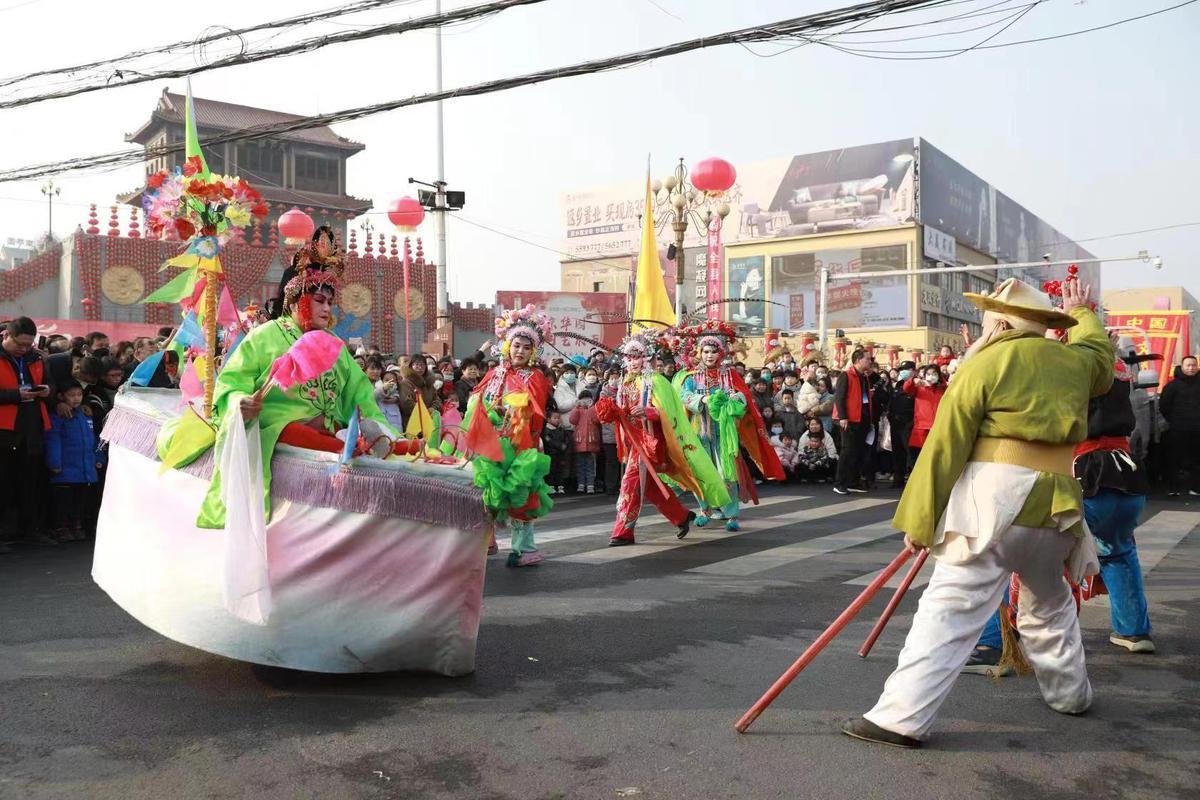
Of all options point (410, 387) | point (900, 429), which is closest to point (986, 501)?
point (410, 387)

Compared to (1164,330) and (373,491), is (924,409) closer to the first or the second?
(1164,330)

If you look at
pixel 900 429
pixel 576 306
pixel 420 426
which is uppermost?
pixel 576 306

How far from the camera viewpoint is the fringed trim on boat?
13.0 feet

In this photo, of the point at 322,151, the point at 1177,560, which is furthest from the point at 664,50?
the point at 322,151

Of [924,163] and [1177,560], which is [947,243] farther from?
[1177,560]

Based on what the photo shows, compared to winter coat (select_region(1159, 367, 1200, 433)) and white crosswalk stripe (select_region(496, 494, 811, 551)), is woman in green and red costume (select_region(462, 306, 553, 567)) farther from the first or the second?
winter coat (select_region(1159, 367, 1200, 433))

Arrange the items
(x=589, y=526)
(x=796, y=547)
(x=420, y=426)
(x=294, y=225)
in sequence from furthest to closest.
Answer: (x=294, y=225) < (x=589, y=526) < (x=796, y=547) < (x=420, y=426)

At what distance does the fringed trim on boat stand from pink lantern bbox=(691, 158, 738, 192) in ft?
40.6

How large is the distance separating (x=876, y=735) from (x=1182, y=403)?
11460 millimetres

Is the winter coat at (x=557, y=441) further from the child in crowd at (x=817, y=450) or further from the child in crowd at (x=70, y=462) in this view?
the child in crowd at (x=70, y=462)

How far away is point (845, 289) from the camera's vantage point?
52.4 meters

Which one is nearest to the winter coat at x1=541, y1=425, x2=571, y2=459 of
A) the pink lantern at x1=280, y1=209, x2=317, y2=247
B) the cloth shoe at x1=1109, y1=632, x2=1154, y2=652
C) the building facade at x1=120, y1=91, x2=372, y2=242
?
the cloth shoe at x1=1109, y1=632, x2=1154, y2=652

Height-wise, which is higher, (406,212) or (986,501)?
(406,212)

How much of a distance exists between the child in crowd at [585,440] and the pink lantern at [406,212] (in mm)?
7610
